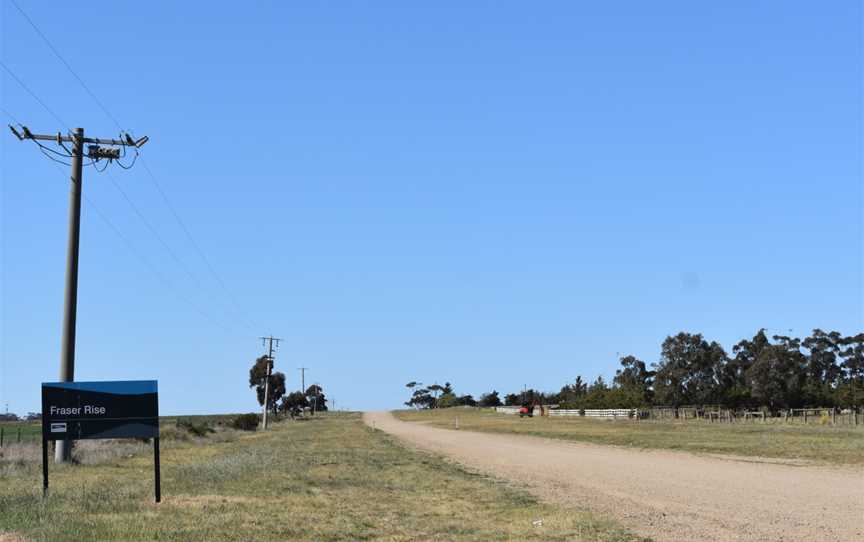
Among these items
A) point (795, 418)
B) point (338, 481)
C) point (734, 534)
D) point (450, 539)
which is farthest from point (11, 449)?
point (795, 418)

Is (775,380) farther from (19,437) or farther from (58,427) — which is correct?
(58,427)

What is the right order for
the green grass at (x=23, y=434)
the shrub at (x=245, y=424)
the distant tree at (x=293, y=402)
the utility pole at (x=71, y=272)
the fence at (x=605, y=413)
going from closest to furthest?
1. the utility pole at (x=71, y=272)
2. the green grass at (x=23, y=434)
3. the shrub at (x=245, y=424)
4. the fence at (x=605, y=413)
5. the distant tree at (x=293, y=402)

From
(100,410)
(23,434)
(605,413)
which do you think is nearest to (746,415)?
(605,413)

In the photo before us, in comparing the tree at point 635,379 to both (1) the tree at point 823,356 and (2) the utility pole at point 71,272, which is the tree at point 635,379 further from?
(2) the utility pole at point 71,272

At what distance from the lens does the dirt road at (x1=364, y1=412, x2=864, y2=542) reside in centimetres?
1441

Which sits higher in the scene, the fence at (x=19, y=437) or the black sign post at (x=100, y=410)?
the black sign post at (x=100, y=410)

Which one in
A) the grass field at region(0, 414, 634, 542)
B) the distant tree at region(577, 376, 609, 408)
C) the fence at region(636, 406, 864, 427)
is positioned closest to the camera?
the grass field at region(0, 414, 634, 542)

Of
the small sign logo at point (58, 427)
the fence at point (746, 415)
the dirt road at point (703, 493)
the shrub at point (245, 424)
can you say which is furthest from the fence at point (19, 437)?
the fence at point (746, 415)

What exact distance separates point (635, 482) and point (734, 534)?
980 centimetres

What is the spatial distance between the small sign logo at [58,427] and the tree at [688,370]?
107 m

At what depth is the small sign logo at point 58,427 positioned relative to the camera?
17.0 m

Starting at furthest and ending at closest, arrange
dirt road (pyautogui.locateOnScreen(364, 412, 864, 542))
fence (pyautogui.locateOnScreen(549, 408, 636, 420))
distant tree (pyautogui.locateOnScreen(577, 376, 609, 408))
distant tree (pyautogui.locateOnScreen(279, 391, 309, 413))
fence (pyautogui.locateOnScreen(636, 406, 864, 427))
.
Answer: distant tree (pyautogui.locateOnScreen(279, 391, 309, 413)) → distant tree (pyautogui.locateOnScreen(577, 376, 609, 408)) → fence (pyautogui.locateOnScreen(549, 408, 636, 420)) → fence (pyautogui.locateOnScreen(636, 406, 864, 427)) → dirt road (pyautogui.locateOnScreen(364, 412, 864, 542))

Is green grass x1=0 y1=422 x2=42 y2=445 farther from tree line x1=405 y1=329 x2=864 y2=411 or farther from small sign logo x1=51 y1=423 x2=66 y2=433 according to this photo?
tree line x1=405 y1=329 x2=864 y2=411

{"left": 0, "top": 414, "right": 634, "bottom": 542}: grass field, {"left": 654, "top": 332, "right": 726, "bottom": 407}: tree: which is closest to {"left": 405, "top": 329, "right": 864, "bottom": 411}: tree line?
{"left": 654, "top": 332, "right": 726, "bottom": 407}: tree
